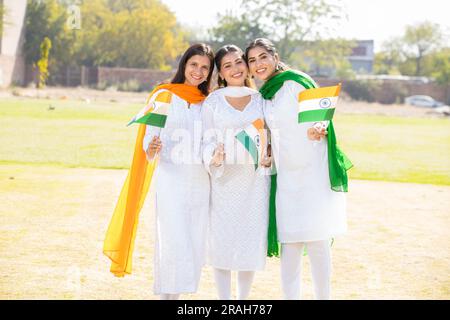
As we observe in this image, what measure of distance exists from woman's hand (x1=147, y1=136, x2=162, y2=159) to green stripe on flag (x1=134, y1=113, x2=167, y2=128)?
0.09 meters

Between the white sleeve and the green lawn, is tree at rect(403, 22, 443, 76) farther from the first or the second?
the white sleeve

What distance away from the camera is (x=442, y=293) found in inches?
210

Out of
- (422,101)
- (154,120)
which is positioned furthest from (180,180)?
(422,101)

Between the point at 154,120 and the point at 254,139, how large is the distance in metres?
0.65

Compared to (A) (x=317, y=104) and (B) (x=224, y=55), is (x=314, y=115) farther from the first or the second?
(B) (x=224, y=55)

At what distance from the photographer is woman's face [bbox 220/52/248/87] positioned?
4488 millimetres

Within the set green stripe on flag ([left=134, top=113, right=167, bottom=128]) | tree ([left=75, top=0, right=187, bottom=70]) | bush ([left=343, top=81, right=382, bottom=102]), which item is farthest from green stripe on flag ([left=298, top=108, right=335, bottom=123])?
tree ([left=75, top=0, right=187, bottom=70])

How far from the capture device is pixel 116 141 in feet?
60.6

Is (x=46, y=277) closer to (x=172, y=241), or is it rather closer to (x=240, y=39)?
(x=172, y=241)

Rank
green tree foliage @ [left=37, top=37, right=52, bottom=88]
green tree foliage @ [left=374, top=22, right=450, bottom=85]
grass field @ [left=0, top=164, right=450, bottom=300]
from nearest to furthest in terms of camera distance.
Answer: grass field @ [left=0, top=164, right=450, bottom=300], green tree foliage @ [left=37, top=37, right=52, bottom=88], green tree foliage @ [left=374, top=22, right=450, bottom=85]

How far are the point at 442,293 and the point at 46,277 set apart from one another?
9.92 feet

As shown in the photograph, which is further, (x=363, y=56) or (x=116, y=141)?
(x=363, y=56)

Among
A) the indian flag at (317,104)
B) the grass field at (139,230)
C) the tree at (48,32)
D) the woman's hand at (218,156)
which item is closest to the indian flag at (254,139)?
the woman's hand at (218,156)
